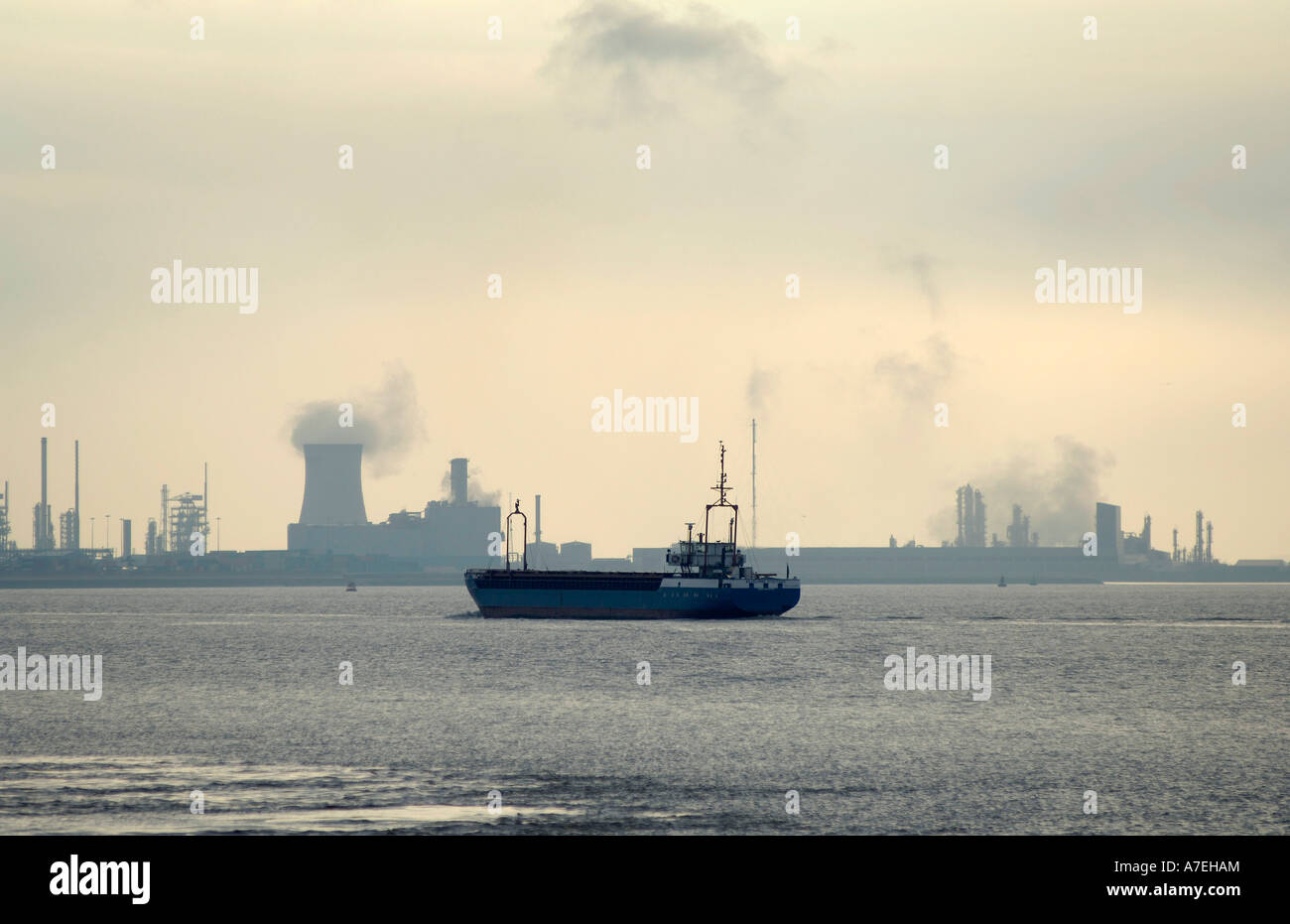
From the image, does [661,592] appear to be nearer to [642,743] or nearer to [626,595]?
[626,595]

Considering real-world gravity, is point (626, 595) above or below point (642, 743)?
below

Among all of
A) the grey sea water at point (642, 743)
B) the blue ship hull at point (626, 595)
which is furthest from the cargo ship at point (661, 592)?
the grey sea water at point (642, 743)

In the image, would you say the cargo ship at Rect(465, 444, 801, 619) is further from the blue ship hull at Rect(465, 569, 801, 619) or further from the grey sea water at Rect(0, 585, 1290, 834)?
the grey sea water at Rect(0, 585, 1290, 834)

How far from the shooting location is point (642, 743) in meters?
49.4

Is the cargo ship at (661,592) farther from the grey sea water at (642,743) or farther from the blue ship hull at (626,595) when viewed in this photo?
the grey sea water at (642,743)

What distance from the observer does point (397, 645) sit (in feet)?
360

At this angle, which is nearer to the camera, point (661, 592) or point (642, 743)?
point (642, 743)

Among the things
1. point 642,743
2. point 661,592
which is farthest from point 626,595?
point 642,743

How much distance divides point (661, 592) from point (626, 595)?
426 centimetres

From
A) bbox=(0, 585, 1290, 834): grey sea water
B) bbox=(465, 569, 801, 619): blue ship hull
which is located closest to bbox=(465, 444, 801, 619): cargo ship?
bbox=(465, 569, 801, 619): blue ship hull

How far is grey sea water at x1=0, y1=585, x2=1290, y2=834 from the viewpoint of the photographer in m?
34.8
